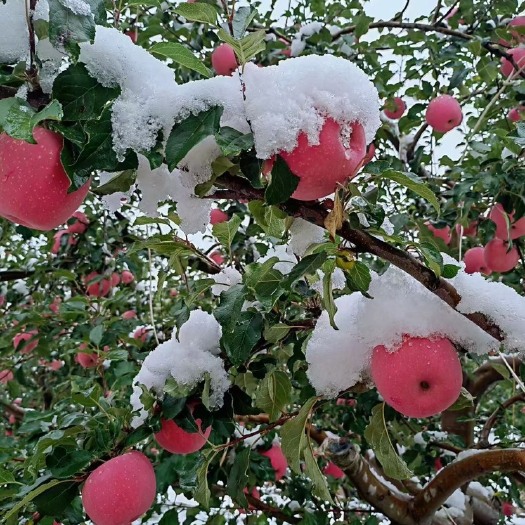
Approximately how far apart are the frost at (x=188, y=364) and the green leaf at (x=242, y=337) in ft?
0.46

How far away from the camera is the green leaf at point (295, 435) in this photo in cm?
94

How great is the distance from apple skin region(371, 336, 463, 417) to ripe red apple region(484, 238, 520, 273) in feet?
3.86

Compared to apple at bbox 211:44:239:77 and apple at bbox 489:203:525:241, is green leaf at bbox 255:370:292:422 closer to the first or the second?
apple at bbox 489:203:525:241

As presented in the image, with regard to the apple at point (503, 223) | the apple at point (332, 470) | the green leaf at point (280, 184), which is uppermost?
the green leaf at point (280, 184)

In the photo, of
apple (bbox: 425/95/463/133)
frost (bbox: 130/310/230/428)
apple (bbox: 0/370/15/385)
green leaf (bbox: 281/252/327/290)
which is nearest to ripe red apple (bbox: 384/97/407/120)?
apple (bbox: 425/95/463/133)

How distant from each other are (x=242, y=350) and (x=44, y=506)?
1.63 ft

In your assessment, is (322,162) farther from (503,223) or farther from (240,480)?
(503,223)

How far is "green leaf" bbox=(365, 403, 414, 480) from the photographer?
37.8 inches

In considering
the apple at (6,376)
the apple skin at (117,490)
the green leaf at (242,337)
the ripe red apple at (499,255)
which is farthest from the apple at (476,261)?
the apple at (6,376)

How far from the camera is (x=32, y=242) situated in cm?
360

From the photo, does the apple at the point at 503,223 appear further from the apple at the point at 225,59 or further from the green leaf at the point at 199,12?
the green leaf at the point at 199,12

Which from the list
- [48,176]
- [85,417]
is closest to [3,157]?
[48,176]

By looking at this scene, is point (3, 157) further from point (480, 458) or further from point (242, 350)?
point (480, 458)

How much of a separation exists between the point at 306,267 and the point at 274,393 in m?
0.44
